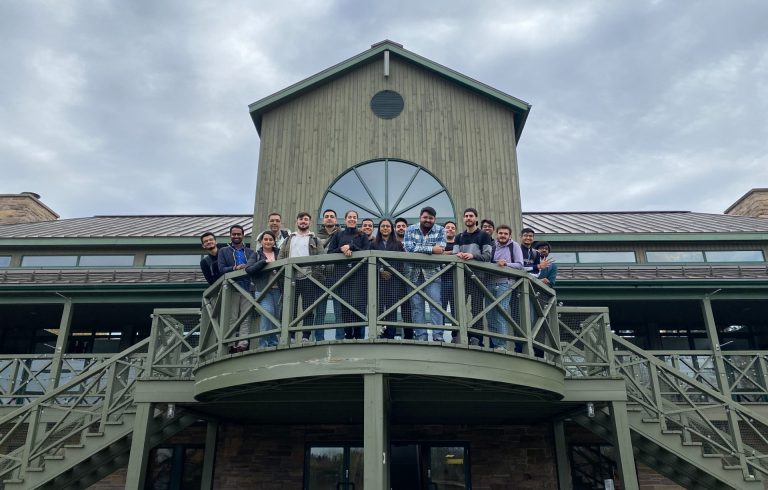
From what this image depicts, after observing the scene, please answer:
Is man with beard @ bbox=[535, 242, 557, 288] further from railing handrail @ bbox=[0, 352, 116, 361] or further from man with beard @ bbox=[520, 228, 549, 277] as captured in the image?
railing handrail @ bbox=[0, 352, 116, 361]

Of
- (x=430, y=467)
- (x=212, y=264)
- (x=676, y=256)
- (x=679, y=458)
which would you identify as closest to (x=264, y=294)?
(x=212, y=264)

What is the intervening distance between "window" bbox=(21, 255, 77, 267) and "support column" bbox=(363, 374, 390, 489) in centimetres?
1185

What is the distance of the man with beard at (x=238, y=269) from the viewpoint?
7191 mm

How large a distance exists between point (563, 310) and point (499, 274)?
2.03 m

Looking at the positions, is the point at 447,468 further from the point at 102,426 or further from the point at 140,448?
the point at 102,426

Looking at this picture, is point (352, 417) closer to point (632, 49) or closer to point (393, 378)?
point (393, 378)

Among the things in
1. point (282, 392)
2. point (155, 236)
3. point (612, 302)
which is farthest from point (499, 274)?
point (155, 236)

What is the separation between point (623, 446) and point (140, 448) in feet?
21.2

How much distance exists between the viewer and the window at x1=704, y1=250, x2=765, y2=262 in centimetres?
1483

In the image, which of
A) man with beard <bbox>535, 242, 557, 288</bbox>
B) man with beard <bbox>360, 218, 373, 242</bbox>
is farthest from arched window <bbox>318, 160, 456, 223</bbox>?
man with beard <bbox>360, 218, 373, 242</bbox>

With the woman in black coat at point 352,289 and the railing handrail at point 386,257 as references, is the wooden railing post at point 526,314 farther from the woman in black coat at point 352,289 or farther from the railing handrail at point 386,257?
the woman in black coat at point 352,289

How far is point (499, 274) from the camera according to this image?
7.11m

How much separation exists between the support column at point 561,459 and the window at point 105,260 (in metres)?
11.0

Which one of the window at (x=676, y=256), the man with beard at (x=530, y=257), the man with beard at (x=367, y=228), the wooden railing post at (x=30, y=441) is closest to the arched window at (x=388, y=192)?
the man with beard at (x=530, y=257)
